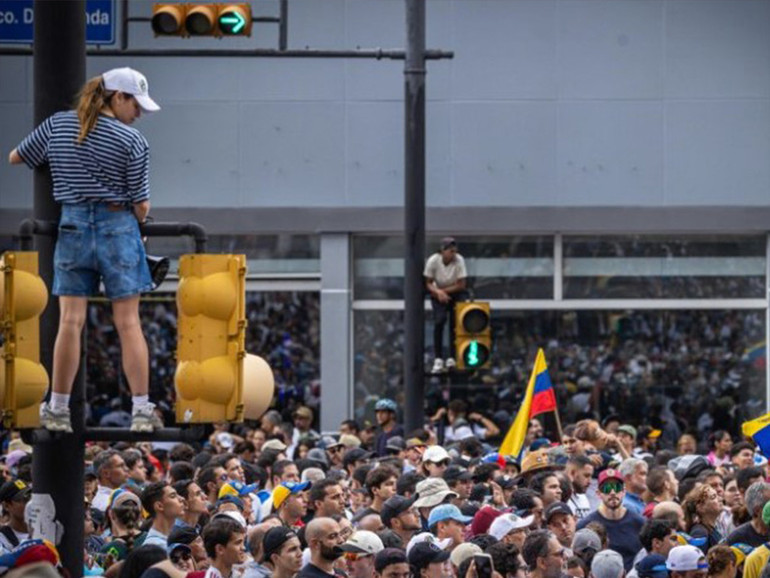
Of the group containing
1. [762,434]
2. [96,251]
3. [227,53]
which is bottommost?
[762,434]

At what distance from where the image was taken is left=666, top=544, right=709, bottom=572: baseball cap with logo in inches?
420

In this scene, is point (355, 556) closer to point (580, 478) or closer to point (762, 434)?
point (762, 434)

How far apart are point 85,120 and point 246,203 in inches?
781

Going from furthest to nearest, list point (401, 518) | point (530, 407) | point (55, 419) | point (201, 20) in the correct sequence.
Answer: point (530, 407) → point (201, 20) → point (401, 518) → point (55, 419)

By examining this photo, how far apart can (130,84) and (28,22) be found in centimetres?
982

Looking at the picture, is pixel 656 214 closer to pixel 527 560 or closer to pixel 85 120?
pixel 527 560

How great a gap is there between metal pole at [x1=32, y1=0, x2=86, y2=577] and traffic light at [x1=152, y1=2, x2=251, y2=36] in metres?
9.66

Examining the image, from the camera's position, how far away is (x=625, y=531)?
13.3 metres

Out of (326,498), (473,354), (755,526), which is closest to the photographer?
(755,526)

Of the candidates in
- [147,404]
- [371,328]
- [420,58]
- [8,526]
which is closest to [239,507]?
[8,526]

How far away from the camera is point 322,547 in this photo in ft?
33.3

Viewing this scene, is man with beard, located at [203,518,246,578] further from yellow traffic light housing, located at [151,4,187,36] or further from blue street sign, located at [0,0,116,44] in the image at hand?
yellow traffic light housing, located at [151,4,187,36]

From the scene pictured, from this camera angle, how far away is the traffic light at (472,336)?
61.5 feet

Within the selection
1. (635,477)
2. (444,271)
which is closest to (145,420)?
(635,477)
